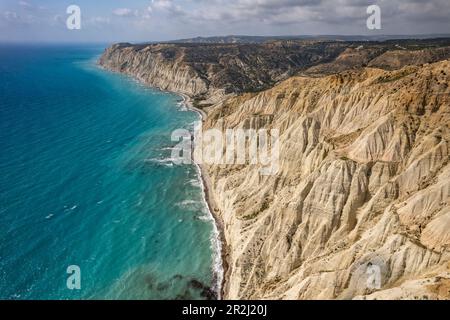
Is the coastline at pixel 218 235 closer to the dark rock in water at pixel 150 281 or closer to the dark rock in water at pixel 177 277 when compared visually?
the dark rock in water at pixel 177 277

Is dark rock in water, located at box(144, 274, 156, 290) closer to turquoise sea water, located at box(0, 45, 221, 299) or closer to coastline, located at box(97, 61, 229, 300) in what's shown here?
turquoise sea water, located at box(0, 45, 221, 299)

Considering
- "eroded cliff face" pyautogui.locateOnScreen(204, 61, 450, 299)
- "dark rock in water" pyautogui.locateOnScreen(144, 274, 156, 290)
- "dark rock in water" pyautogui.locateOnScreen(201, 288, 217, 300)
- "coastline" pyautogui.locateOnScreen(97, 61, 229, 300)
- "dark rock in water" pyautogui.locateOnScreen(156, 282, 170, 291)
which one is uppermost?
"eroded cliff face" pyautogui.locateOnScreen(204, 61, 450, 299)

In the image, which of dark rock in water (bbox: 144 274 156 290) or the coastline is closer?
dark rock in water (bbox: 144 274 156 290)

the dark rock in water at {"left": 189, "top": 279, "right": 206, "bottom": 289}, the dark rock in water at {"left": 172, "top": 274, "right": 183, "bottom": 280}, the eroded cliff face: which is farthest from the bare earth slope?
the dark rock in water at {"left": 172, "top": 274, "right": 183, "bottom": 280}

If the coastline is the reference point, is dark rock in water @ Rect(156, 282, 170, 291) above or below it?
below

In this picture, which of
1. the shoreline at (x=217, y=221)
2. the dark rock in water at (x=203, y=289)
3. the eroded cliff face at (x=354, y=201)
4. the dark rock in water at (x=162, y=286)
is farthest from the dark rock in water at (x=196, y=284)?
the eroded cliff face at (x=354, y=201)
